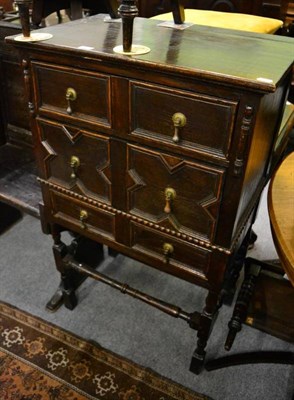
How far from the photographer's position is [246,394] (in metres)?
1.40

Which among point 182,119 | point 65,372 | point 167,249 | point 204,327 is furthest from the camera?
point 65,372

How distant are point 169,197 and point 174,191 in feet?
0.08

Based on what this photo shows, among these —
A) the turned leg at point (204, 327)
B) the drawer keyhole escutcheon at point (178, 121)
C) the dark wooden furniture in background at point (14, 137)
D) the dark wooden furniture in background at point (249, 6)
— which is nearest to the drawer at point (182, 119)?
the drawer keyhole escutcheon at point (178, 121)

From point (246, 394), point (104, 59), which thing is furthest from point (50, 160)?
point (246, 394)

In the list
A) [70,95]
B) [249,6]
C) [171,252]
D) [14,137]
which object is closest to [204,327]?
[171,252]

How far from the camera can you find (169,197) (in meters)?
1.05

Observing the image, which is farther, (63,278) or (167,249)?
(63,278)

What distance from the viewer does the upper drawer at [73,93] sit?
1.01 metres

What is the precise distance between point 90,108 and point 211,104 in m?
0.37

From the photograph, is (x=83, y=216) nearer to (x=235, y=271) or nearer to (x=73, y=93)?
(x=73, y=93)

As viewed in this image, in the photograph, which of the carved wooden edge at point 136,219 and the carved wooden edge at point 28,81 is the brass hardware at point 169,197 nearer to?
the carved wooden edge at point 136,219

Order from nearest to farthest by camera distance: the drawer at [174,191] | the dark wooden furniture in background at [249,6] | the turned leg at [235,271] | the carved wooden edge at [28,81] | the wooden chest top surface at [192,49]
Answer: the wooden chest top surface at [192,49] < the drawer at [174,191] < the carved wooden edge at [28,81] < the turned leg at [235,271] < the dark wooden furniture in background at [249,6]

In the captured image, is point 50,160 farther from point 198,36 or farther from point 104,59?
point 198,36

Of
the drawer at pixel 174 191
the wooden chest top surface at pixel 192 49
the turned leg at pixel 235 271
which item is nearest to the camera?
the wooden chest top surface at pixel 192 49
